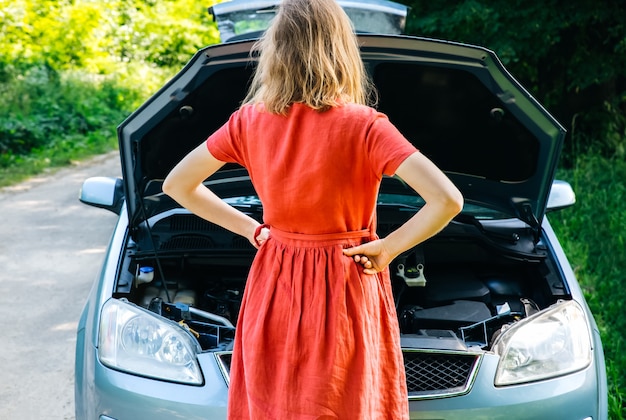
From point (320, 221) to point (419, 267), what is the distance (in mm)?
1377

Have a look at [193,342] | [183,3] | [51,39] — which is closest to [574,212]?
[193,342]

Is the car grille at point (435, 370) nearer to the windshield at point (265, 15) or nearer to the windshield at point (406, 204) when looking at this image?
the windshield at point (406, 204)

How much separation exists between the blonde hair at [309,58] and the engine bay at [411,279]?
1.28 m

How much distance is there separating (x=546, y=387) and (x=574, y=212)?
4780mm

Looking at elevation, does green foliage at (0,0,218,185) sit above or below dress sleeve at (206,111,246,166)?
below

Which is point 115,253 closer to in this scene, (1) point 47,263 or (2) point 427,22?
(1) point 47,263

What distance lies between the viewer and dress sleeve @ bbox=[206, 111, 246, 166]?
2.06 meters

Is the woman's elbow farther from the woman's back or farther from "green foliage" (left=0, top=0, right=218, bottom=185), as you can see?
"green foliage" (left=0, top=0, right=218, bottom=185)

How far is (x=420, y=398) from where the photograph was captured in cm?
245

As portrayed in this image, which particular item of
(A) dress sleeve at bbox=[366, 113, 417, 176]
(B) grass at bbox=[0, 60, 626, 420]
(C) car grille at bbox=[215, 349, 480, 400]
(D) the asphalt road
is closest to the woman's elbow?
(A) dress sleeve at bbox=[366, 113, 417, 176]

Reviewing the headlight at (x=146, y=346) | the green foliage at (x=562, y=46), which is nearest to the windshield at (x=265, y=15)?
the headlight at (x=146, y=346)

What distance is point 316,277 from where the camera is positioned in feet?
6.61

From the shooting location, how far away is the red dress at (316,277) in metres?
1.92

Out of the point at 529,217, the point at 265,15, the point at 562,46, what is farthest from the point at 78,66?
the point at 529,217
